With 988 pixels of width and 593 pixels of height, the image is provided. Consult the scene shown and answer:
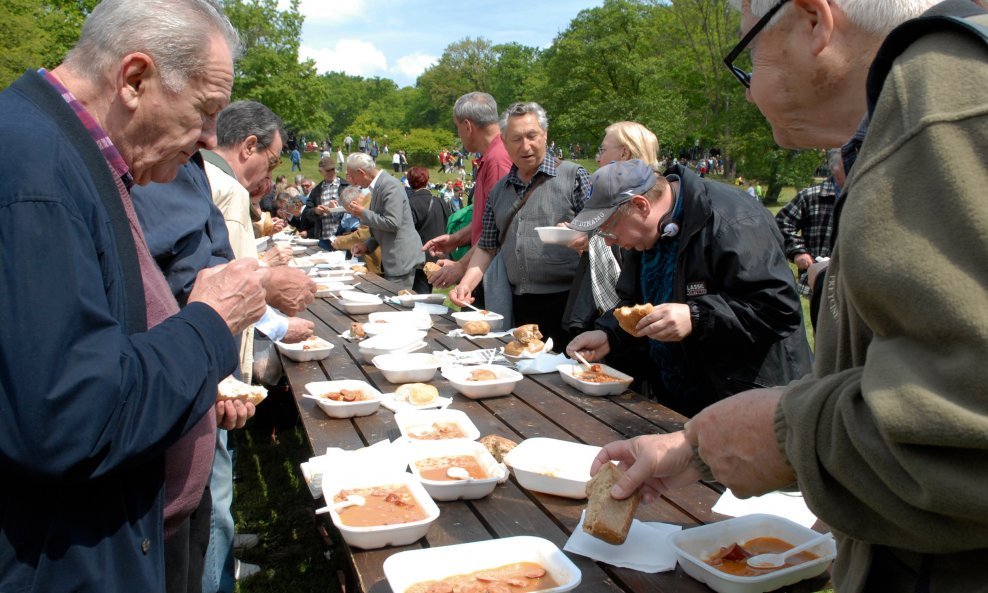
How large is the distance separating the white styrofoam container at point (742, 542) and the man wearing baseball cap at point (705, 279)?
1072mm

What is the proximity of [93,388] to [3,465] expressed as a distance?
7.9 inches

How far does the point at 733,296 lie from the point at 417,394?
133cm

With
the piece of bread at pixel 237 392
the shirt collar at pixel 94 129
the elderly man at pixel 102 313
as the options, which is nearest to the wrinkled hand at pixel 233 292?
the elderly man at pixel 102 313

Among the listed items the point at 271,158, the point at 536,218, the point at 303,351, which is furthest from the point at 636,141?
the point at 303,351

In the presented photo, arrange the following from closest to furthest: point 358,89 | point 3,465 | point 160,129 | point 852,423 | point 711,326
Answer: point 852,423 < point 3,465 < point 160,129 < point 711,326 < point 358,89

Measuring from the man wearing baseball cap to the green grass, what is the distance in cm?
192

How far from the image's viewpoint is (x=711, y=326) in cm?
274

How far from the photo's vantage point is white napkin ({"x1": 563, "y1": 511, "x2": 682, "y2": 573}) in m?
1.63

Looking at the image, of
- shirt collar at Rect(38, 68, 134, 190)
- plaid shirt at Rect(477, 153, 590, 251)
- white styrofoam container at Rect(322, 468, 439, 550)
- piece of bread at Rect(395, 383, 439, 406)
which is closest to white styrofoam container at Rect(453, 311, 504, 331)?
plaid shirt at Rect(477, 153, 590, 251)

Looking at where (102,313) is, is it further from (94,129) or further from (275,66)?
(275,66)

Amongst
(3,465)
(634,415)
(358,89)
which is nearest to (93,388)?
(3,465)

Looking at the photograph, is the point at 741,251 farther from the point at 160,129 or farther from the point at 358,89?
the point at 358,89

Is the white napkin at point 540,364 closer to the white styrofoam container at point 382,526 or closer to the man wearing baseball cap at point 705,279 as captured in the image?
the man wearing baseball cap at point 705,279

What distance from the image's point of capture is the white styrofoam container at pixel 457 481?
1.98m
